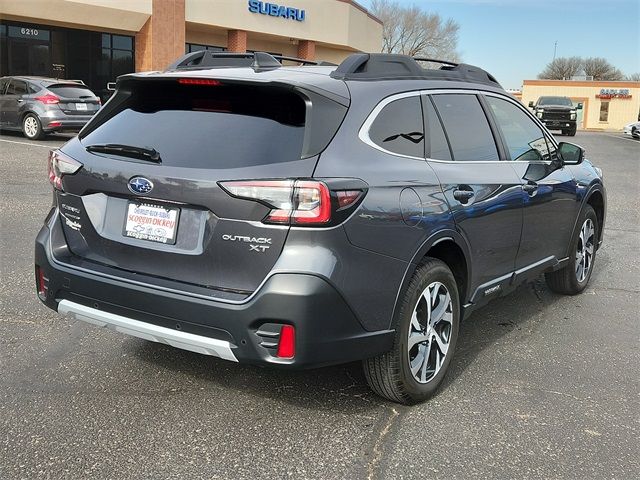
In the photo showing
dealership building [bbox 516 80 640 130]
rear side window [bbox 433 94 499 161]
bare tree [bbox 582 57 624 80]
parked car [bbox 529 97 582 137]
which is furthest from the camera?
bare tree [bbox 582 57 624 80]

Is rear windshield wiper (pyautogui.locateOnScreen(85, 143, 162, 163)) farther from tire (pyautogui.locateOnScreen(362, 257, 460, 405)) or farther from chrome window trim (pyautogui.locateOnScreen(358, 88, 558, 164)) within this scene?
tire (pyautogui.locateOnScreen(362, 257, 460, 405))

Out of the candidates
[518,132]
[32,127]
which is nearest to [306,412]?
[518,132]

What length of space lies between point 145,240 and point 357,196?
1.02 meters

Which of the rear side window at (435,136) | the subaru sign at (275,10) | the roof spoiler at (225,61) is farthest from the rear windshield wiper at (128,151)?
the subaru sign at (275,10)

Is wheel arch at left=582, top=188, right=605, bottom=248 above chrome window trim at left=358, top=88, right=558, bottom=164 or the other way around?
the other way around

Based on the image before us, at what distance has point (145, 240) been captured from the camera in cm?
319

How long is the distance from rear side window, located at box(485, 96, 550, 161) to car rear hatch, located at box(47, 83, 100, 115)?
14.2 m

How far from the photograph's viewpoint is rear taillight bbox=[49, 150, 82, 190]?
347cm

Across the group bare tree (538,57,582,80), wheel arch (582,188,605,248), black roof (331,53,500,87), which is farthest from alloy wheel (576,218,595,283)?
bare tree (538,57,582,80)

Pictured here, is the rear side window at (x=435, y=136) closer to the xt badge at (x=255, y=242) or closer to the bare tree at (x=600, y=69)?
the xt badge at (x=255, y=242)

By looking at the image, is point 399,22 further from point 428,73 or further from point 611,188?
point 428,73

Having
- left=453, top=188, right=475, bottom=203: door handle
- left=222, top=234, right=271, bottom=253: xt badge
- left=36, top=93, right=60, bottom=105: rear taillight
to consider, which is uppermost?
left=36, top=93, right=60, bottom=105: rear taillight

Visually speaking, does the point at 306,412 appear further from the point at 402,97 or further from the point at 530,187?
the point at 530,187

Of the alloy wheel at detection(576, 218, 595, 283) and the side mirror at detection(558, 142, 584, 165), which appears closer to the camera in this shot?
the side mirror at detection(558, 142, 584, 165)
